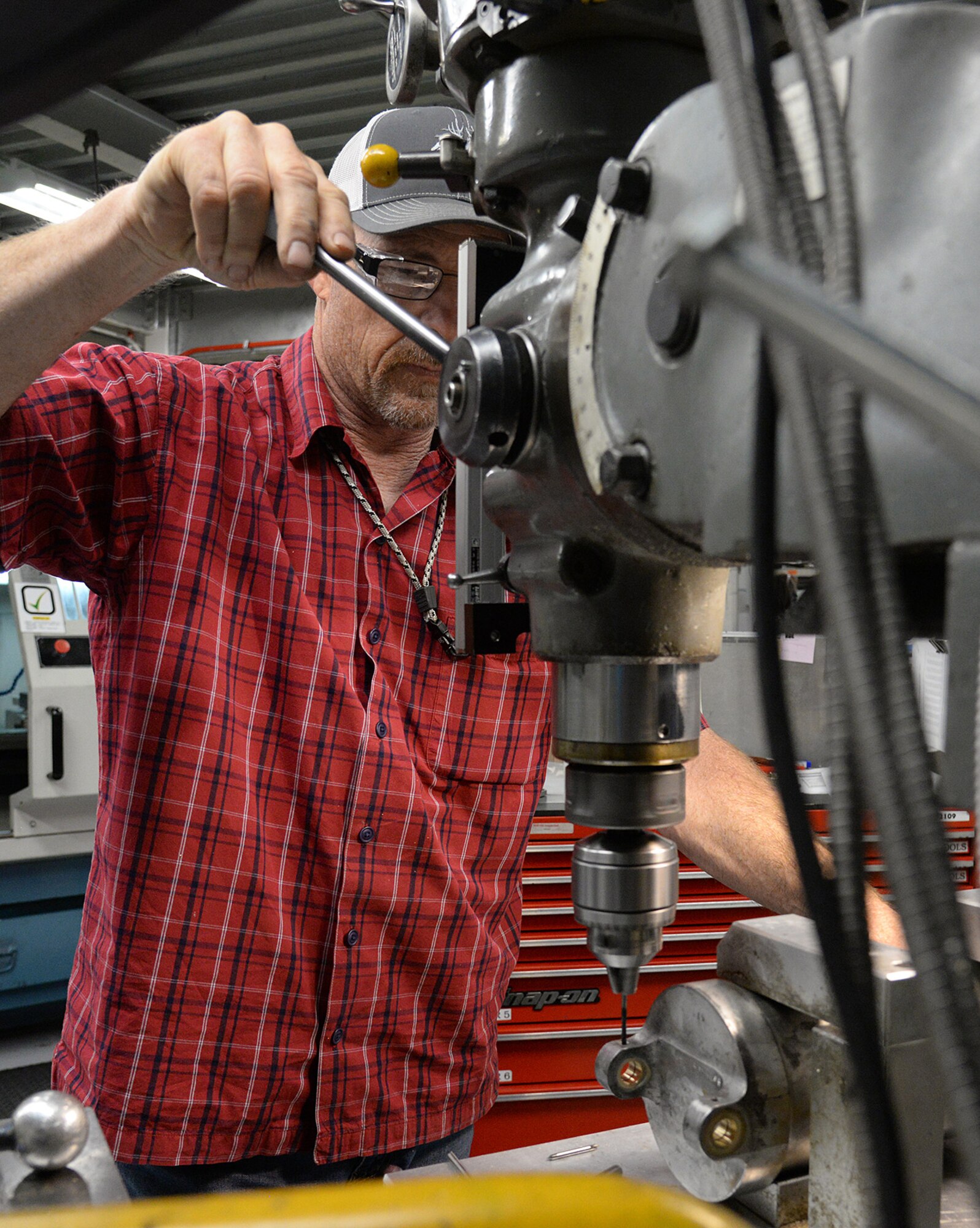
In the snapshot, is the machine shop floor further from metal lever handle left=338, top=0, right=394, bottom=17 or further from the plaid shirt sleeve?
metal lever handle left=338, top=0, right=394, bottom=17

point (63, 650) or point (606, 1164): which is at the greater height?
point (63, 650)

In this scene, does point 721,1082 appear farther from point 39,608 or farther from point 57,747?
point 39,608

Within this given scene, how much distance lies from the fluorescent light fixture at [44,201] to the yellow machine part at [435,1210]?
4178 millimetres

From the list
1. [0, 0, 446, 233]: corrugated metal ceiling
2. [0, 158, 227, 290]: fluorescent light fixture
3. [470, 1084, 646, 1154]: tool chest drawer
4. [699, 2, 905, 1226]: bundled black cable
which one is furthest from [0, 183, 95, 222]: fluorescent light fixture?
[699, 2, 905, 1226]: bundled black cable

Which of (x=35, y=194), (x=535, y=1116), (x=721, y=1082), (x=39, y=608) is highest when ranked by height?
(x=35, y=194)

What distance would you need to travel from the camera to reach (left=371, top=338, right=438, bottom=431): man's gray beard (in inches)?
48.6

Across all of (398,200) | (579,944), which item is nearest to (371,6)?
(398,200)

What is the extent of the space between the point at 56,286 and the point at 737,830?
941 millimetres

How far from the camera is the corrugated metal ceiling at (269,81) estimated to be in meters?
3.02

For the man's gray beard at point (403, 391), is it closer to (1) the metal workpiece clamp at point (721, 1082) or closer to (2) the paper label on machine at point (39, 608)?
(1) the metal workpiece clamp at point (721, 1082)

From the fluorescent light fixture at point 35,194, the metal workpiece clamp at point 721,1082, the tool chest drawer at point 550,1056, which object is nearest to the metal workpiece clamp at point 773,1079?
the metal workpiece clamp at point 721,1082

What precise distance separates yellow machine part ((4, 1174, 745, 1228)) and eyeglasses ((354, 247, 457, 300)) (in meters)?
1.07

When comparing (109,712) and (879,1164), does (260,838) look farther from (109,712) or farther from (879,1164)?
(879,1164)

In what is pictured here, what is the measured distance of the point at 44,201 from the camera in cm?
405
